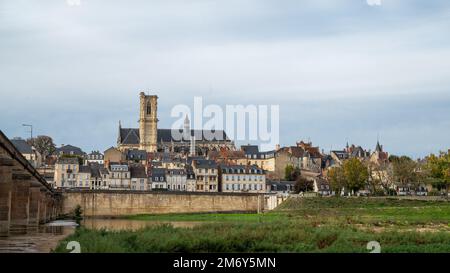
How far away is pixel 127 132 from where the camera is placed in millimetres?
120000

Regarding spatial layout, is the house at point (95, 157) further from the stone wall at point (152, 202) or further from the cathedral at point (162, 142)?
the stone wall at point (152, 202)

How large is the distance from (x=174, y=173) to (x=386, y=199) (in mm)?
34191

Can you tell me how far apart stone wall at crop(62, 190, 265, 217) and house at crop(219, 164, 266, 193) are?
1158 cm

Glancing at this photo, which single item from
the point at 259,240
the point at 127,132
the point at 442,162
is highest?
the point at 127,132

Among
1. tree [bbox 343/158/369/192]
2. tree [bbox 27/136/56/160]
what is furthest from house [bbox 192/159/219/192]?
tree [bbox 27/136/56/160]

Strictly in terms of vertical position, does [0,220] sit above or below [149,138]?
below

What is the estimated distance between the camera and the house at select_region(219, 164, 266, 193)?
93.3 meters

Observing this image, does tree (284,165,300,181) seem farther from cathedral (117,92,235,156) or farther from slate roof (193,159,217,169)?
slate roof (193,159,217,169)

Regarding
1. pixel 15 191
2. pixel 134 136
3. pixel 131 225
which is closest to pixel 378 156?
pixel 134 136

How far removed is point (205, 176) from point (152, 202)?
57.0 ft

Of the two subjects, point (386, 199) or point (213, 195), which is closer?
point (386, 199)

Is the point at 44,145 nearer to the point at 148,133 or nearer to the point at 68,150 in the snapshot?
the point at 68,150

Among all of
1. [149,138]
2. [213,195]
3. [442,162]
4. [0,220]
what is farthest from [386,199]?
[149,138]

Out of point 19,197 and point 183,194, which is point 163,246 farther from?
point 183,194
